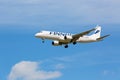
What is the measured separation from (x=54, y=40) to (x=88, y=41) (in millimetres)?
19259

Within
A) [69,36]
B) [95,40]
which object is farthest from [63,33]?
[95,40]

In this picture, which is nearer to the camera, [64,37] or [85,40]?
[64,37]

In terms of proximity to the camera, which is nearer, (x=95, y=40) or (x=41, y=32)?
(x=41, y=32)

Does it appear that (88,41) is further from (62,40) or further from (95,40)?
(62,40)

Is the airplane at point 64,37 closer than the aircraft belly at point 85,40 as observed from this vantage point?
Yes

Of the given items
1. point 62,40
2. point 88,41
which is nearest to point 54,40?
point 62,40

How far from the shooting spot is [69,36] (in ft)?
598

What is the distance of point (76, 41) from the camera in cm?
18475

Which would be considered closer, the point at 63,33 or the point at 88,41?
the point at 63,33

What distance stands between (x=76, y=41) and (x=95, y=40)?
30.2 feet

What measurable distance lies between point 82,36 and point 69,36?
815 centimetres

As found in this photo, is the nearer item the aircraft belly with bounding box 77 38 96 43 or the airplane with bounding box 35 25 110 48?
the airplane with bounding box 35 25 110 48

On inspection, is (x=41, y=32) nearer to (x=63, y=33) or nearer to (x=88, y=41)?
(x=63, y=33)

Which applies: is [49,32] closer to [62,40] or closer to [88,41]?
[62,40]
